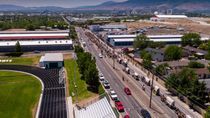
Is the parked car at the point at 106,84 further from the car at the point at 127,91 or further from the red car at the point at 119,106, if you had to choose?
the red car at the point at 119,106

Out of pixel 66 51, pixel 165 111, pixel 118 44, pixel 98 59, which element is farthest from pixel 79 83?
pixel 118 44

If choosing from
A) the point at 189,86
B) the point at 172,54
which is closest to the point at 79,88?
the point at 189,86

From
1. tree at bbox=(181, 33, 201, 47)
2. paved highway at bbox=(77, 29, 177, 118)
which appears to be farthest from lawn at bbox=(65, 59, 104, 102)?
tree at bbox=(181, 33, 201, 47)

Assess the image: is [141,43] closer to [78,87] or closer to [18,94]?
[78,87]

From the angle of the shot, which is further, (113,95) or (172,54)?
(172,54)

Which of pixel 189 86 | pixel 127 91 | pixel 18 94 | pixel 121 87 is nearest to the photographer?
pixel 189 86

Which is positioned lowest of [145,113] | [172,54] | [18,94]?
[145,113]
